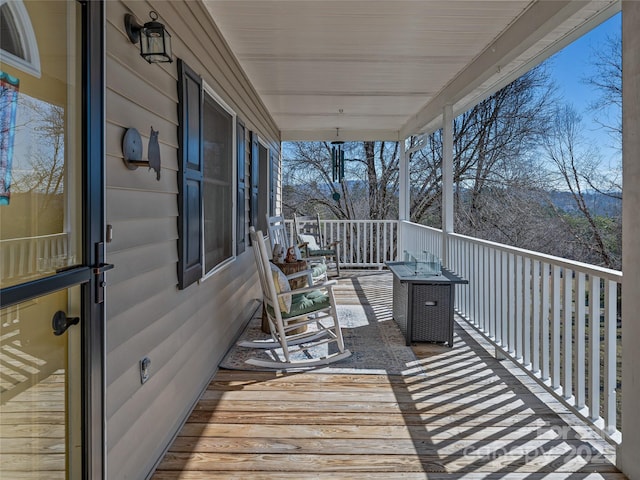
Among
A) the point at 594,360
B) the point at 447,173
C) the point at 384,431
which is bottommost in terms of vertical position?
the point at 384,431

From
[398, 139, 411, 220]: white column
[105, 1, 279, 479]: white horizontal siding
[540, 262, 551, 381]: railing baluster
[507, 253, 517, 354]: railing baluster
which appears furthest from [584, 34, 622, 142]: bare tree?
[105, 1, 279, 479]: white horizontal siding

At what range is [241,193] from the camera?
4223 mm

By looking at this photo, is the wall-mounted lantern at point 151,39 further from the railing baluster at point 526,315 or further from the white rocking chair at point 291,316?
the railing baluster at point 526,315

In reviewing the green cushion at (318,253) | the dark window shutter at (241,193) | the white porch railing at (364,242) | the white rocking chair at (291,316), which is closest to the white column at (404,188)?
the white porch railing at (364,242)

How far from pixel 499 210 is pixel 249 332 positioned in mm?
8348

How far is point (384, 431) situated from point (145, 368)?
4.24 feet

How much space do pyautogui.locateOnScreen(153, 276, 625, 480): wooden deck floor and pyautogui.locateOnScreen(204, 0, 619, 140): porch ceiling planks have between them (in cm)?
241

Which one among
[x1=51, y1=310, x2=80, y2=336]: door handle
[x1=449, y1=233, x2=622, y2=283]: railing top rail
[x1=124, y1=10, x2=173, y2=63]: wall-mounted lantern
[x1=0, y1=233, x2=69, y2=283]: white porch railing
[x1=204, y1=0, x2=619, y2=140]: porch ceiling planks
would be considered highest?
[x1=204, y1=0, x2=619, y2=140]: porch ceiling planks

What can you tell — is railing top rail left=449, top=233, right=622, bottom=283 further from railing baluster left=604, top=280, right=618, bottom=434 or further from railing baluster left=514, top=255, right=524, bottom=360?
railing baluster left=514, top=255, right=524, bottom=360

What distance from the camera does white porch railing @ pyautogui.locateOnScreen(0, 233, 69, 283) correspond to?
111 cm

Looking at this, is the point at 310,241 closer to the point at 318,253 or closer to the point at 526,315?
the point at 318,253

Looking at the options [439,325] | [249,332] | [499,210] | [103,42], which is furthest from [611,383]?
[499,210]

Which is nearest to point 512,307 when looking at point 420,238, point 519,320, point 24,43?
point 519,320

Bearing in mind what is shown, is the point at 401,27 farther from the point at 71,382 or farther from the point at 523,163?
the point at 523,163
